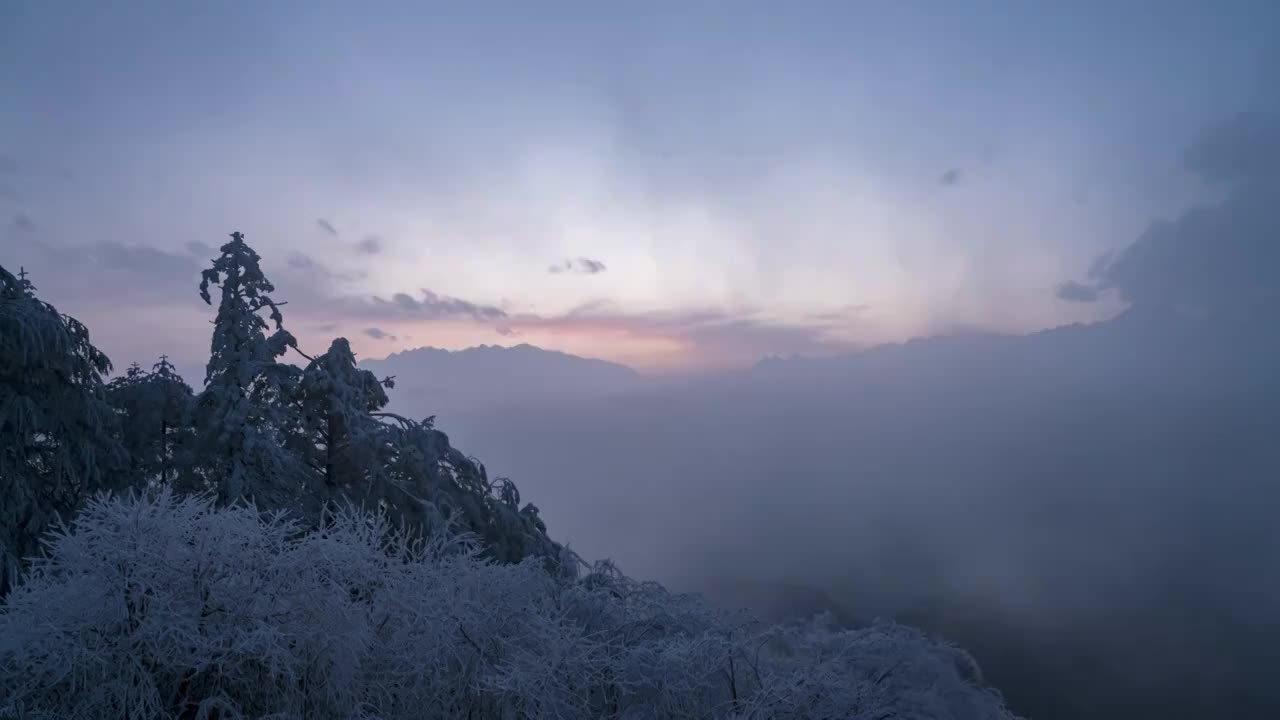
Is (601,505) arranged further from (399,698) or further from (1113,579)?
(399,698)

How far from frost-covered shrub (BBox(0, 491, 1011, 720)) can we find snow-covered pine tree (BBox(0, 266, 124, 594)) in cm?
654

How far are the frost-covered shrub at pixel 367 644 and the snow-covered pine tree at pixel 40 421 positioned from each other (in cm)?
654

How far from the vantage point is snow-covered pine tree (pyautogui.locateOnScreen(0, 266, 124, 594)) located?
35.5 feet

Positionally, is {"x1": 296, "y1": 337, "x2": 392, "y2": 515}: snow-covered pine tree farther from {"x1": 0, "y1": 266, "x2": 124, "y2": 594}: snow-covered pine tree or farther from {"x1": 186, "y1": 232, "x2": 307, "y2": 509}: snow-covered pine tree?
{"x1": 0, "y1": 266, "x2": 124, "y2": 594}: snow-covered pine tree

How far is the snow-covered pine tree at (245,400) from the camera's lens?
11.6 m

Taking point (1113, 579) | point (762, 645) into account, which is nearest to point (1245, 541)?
point (1113, 579)

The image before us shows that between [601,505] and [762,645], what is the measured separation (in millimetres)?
126589

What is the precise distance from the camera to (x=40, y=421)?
36.8 ft

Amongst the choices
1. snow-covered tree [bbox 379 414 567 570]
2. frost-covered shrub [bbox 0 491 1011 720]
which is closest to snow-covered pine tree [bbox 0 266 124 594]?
snow-covered tree [bbox 379 414 567 570]

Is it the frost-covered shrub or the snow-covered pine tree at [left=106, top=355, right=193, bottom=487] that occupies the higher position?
the snow-covered pine tree at [left=106, top=355, right=193, bottom=487]

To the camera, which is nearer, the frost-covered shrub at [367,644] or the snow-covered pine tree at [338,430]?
the frost-covered shrub at [367,644]

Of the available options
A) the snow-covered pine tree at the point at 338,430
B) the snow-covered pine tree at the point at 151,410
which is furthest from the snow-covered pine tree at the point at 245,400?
the snow-covered pine tree at the point at 151,410

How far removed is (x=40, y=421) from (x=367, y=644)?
28.1ft

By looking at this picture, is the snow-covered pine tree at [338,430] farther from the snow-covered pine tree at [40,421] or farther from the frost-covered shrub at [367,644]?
the frost-covered shrub at [367,644]
